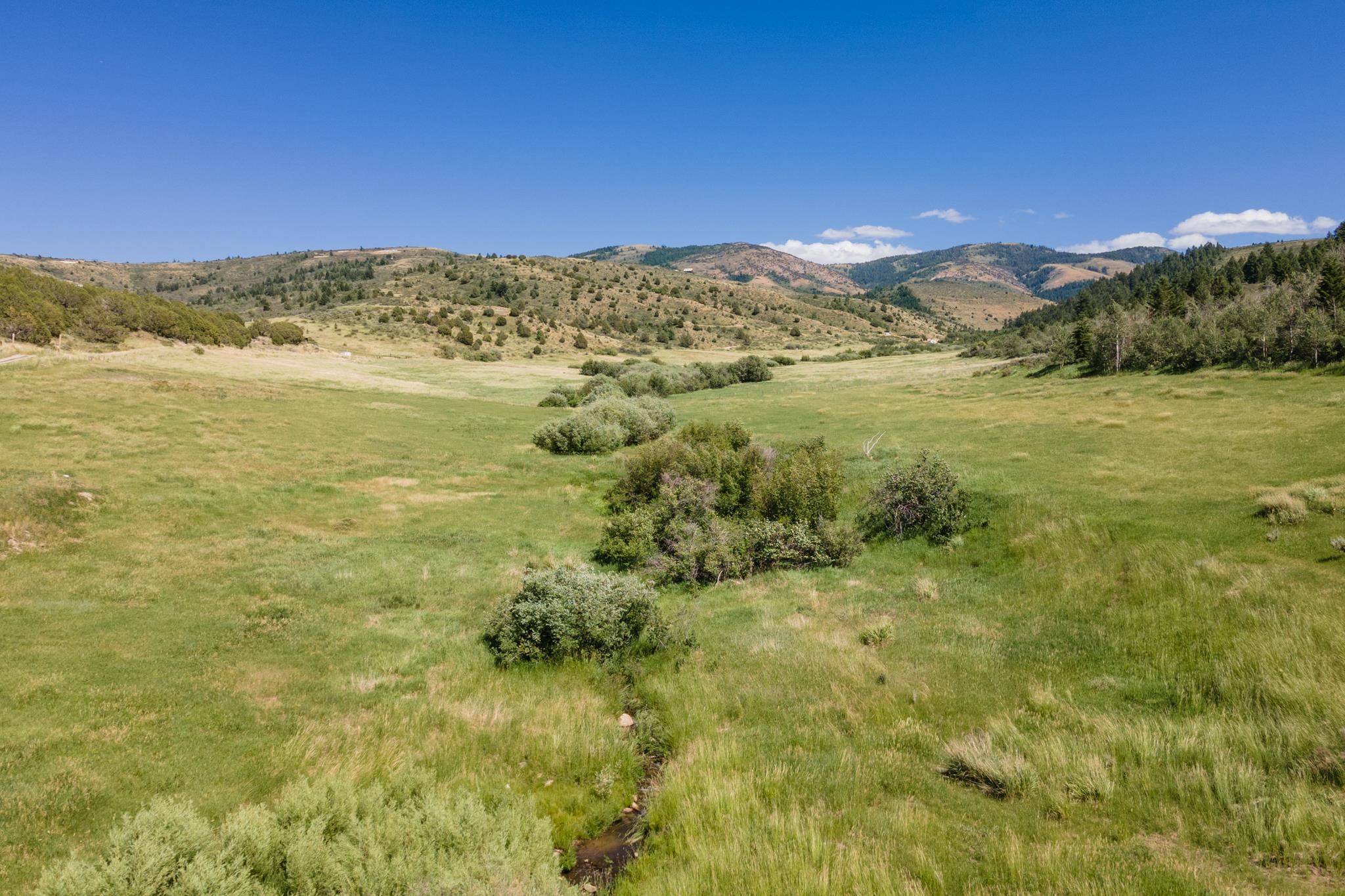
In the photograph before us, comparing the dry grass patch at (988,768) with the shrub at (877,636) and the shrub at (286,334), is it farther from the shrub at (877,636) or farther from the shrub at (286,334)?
the shrub at (286,334)

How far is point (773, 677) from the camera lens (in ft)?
40.0

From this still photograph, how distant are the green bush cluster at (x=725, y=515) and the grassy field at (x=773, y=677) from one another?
1.24m

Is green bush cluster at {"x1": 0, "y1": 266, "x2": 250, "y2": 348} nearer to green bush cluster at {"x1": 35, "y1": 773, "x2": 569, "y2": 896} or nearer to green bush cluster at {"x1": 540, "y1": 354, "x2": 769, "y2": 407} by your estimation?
green bush cluster at {"x1": 540, "y1": 354, "x2": 769, "y2": 407}

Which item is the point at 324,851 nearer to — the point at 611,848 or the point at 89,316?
the point at 611,848

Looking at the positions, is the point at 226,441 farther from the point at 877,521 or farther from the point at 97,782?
the point at 877,521

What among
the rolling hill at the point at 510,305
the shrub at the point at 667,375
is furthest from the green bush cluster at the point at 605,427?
the rolling hill at the point at 510,305

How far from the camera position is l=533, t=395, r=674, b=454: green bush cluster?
3809 cm

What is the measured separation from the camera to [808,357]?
116 m

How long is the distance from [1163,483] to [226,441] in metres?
40.5

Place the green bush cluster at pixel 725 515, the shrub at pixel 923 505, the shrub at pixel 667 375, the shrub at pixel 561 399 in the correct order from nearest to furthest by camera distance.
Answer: the green bush cluster at pixel 725 515
the shrub at pixel 923 505
the shrub at pixel 561 399
the shrub at pixel 667 375

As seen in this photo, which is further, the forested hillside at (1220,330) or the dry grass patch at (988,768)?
the forested hillside at (1220,330)

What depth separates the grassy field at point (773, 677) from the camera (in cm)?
699

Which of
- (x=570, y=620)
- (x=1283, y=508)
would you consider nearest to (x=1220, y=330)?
(x=1283, y=508)

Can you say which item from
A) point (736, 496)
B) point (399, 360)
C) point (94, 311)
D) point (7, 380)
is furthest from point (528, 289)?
point (736, 496)
